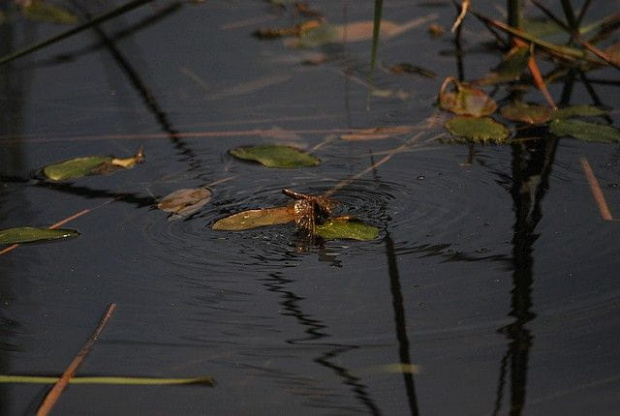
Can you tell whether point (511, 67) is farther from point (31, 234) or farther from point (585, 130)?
point (31, 234)

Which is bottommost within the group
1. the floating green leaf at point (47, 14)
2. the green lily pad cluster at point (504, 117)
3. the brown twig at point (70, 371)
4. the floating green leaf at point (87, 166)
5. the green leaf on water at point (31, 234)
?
the brown twig at point (70, 371)

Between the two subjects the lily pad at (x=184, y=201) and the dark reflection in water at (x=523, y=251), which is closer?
the dark reflection in water at (x=523, y=251)

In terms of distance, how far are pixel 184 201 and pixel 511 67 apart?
75 centimetres

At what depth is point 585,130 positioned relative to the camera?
1702 millimetres

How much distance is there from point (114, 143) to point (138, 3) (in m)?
0.25

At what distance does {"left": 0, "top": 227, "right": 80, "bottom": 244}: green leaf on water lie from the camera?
1.41 metres

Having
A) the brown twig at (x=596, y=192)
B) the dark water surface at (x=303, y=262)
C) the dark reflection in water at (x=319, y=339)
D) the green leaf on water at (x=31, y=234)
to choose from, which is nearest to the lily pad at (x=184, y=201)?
the dark water surface at (x=303, y=262)

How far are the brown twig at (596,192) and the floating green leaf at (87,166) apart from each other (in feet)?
2.19

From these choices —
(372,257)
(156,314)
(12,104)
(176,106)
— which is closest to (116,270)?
(156,314)

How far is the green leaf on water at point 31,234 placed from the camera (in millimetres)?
1412

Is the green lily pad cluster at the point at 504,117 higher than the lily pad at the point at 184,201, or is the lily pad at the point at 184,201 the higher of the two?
the green lily pad cluster at the point at 504,117

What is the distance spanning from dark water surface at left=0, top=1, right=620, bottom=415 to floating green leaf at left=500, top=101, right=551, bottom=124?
3.9 inches

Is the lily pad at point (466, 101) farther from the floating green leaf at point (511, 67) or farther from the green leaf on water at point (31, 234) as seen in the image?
the green leaf on water at point (31, 234)

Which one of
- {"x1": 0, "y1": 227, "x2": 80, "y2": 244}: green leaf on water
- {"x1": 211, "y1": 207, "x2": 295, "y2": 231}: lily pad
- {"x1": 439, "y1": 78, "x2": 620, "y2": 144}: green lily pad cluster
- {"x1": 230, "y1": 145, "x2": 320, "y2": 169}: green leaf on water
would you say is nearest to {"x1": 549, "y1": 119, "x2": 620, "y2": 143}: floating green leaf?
{"x1": 439, "y1": 78, "x2": 620, "y2": 144}: green lily pad cluster
